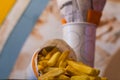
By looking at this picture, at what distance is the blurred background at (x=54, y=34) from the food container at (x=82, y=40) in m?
0.22

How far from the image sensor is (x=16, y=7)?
1117 mm

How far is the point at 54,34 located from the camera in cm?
109

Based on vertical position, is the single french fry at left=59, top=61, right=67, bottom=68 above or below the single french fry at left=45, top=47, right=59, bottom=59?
below

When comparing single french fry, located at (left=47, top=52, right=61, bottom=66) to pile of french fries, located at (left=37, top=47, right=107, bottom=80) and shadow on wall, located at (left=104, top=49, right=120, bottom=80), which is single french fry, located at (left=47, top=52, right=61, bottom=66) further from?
shadow on wall, located at (left=104, top=49, right=120, bottom=80)

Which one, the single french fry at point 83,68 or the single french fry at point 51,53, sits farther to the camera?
the single french fry at point 51,53

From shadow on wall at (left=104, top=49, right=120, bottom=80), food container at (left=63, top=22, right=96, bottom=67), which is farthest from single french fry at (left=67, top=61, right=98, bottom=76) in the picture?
shadow on wall at (left=104, top=49, right=120, bottom=80)

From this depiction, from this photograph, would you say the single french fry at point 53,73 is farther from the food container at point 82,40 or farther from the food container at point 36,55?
the food container at point 82,40

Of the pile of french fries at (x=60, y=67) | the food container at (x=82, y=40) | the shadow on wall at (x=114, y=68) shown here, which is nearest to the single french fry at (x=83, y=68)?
the pile of french fries at (x=60, y=67)

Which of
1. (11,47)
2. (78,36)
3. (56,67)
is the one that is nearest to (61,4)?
(78,36)

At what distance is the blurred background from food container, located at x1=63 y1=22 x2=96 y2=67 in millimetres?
217

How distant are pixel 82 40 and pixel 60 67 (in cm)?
16

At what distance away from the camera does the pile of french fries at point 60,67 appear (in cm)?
60

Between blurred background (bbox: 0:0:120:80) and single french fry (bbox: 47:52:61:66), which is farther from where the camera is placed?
blurred background (bbox: 0:0:120:80)

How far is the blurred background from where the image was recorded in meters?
1.00
